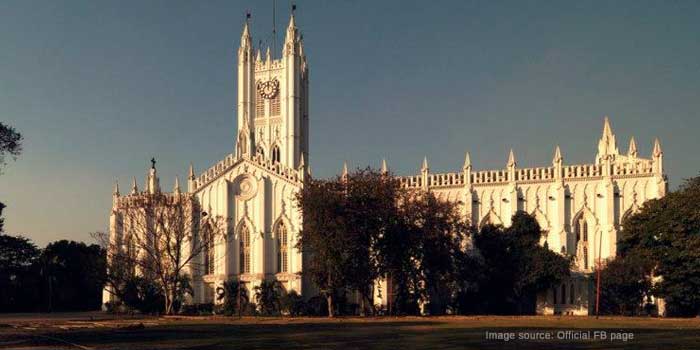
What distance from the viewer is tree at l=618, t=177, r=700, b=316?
60.8 metres

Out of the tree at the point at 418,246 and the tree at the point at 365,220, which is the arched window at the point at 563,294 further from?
the tree at the point at 365,220

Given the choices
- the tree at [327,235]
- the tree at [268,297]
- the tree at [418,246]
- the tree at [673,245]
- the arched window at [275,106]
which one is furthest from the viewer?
the arched window at [275,106]

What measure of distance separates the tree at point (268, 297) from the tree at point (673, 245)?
31.8 meters

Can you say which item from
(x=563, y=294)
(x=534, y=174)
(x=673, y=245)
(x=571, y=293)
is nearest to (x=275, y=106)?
(x=534, y=174)

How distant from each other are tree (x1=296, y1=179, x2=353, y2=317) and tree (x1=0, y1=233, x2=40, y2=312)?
133ft

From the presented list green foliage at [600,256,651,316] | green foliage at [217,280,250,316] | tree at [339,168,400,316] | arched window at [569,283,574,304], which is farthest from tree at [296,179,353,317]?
arched window at [569,283,574,304]

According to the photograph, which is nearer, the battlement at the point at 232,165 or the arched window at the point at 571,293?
the arched window at the point at 571,293

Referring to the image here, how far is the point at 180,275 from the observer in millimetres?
84500

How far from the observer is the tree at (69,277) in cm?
9356

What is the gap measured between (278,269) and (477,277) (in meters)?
22.8

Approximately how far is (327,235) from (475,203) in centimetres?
2277

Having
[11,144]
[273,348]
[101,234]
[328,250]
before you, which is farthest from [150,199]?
[273,348]

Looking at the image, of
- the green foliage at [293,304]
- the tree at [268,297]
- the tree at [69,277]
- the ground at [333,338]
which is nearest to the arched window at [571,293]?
the green foliage at [293,304]

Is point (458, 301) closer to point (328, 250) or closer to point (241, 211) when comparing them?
point (328, 250)
